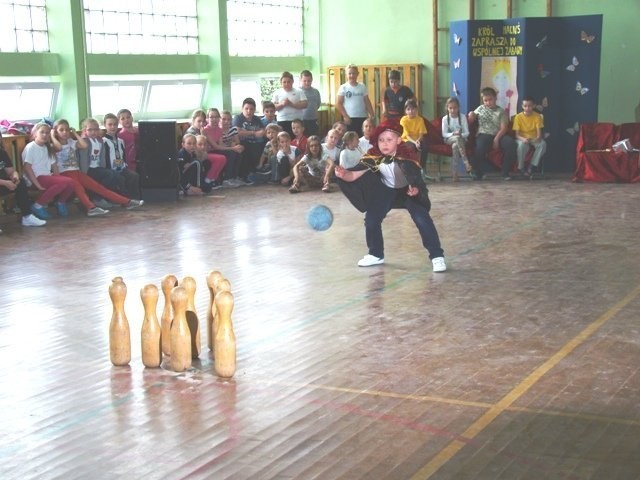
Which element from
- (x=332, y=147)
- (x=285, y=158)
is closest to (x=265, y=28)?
(x=285, y=158)

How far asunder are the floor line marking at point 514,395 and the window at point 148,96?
10457mm

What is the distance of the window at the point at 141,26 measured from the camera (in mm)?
15469

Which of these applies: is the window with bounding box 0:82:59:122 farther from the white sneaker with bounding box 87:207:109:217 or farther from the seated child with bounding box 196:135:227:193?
the white sneaker with bounding box 87:207:109:217

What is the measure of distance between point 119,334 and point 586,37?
40.0ft

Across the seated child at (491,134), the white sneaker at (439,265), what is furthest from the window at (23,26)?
the white sneaker at (439,265)

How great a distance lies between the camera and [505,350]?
19.7 ft

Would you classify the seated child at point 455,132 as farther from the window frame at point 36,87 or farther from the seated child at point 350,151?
the window frame at point 36,87

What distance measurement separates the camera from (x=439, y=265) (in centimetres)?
841

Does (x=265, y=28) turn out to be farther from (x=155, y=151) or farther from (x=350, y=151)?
(x=155, y=151)

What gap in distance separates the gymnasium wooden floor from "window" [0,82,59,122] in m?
4.24

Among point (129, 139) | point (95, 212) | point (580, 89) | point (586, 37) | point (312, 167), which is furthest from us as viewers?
point (580, 89)

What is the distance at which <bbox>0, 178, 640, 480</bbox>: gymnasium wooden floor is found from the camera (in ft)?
14.4

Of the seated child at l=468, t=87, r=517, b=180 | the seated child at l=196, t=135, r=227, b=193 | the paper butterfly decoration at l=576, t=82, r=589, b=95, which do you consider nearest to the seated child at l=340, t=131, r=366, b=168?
the seated child at l=196, t=135, r=227, b=193

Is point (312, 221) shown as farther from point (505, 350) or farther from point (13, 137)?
point (13, 137)
